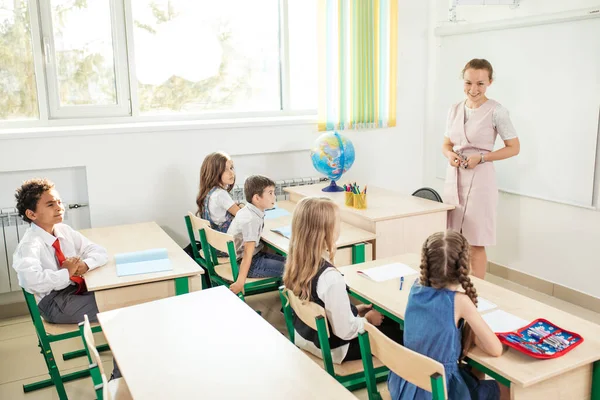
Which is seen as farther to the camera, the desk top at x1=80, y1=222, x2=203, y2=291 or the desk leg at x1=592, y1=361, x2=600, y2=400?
the desk top at x1=80, y1=222, x2=203, y2=291

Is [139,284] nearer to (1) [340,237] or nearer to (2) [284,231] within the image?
(2) [284,231]

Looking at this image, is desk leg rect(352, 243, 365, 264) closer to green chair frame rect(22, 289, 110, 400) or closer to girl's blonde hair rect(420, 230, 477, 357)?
girl's blonde hair rect(420, 230, 477, 357)

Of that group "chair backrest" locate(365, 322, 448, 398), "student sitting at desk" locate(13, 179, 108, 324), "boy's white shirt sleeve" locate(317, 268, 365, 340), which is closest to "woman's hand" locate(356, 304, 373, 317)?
"boy's white shirt sleeve" locate(317, 268, 365, 340)

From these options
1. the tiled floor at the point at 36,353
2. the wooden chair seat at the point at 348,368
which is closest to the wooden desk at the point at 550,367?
the wooden chair seat at the point at 348,368

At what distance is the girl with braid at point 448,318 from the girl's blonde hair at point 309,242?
0.47 m

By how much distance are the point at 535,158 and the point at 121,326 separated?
3.14 m

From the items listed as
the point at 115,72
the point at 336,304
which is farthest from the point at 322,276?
the point at 115,72

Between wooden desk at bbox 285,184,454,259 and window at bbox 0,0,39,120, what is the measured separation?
223 cm

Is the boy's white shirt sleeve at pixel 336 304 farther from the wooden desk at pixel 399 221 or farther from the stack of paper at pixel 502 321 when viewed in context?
the wooden desk at pixel 399 221

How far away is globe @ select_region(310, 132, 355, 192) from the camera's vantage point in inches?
165

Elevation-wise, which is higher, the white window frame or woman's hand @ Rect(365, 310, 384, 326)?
the white window frame

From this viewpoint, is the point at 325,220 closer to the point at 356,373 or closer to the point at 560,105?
the point at 356,373

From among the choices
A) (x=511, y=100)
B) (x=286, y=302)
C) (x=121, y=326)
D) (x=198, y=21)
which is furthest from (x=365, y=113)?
(x=121, y=326)

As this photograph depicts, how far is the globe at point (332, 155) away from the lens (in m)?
4.20
